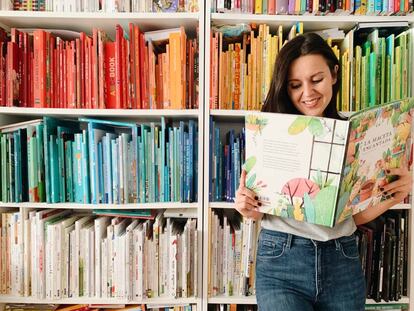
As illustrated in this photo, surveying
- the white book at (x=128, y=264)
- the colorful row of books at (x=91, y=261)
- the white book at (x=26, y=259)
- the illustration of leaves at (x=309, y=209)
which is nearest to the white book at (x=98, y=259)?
the colorful row of books at (x=91, y=261)

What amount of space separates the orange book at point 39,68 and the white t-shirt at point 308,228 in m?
0.97

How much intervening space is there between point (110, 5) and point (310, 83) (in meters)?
0.84

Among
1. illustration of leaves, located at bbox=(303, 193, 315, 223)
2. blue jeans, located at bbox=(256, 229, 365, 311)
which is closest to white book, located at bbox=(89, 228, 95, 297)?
blue jeans, located at bbox=(256, 229, 365, 311)

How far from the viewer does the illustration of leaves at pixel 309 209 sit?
843 mm

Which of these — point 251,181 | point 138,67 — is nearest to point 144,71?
point 138,67

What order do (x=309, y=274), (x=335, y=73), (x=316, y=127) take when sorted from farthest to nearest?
(x=335, y=73)
(x=309, y=274)
(x=316, y=127)

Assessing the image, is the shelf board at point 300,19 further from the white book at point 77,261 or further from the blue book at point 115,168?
the white book at point 77,261

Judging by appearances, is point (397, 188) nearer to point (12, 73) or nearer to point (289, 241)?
point (289, 241)

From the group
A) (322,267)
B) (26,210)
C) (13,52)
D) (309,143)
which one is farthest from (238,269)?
(13,52)

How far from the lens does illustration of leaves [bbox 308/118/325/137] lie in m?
0.78

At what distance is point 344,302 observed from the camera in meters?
0.90

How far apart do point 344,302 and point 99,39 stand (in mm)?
1265

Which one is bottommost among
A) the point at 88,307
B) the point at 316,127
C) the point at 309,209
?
the point at 88,307

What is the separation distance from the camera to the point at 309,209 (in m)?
0.85
